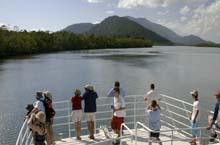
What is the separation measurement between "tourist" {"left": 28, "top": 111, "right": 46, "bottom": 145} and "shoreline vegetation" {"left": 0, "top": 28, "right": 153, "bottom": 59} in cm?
8101

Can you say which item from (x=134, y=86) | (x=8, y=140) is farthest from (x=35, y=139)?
(x=134, y=86)

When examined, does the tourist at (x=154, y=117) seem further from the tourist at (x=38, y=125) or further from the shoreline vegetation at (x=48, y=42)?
the shoreline vegetation at (x=48, y=42)

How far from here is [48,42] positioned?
121188 mm

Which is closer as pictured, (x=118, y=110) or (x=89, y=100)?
(x=118, y=110)

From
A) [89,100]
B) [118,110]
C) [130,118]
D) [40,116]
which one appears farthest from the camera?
[130,118]

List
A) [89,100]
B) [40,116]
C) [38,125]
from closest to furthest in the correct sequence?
[40,116], [38,125], [89,100]

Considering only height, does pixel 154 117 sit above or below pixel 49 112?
below

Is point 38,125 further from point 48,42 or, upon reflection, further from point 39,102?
point 48,42

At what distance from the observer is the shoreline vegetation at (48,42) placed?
9044cm

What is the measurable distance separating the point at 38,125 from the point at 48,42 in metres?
118

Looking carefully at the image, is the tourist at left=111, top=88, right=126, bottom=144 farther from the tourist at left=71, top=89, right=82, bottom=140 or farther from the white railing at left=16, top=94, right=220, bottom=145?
the tourist at left=71, top=89, right=82, bottom=140

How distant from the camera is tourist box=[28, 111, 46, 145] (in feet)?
20.2

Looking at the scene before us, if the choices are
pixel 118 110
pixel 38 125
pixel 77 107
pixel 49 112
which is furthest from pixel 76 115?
pixel 38 125

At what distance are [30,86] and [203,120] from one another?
23403 millimetres
